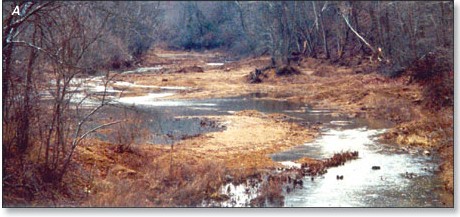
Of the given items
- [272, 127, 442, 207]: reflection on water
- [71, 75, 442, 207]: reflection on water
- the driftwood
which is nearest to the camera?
[272, 127, 442, 207]: reflection on water

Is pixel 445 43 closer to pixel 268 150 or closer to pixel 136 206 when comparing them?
pixel 268 150

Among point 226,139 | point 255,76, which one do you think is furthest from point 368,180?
point 255,76

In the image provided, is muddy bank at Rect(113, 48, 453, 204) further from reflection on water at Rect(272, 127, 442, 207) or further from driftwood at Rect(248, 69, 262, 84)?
reflection on water at Rect(272, 127, 442, 207)

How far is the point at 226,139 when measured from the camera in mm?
10234

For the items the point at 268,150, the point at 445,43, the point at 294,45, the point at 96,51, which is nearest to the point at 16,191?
the point at 96,51

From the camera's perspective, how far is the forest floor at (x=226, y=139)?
6.45 m

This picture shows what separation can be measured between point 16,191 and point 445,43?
5.25 metres

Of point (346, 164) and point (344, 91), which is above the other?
point (344, 91)

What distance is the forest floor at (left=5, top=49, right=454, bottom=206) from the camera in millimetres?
6452

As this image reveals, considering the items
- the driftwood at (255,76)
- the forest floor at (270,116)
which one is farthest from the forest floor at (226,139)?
the driftwood at (255,76)

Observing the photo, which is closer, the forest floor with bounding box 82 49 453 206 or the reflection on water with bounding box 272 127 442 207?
the reflection on water with bounding box 272 127 442 207

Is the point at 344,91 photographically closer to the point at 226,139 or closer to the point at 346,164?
the point at 226,139

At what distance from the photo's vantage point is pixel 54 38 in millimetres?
6359

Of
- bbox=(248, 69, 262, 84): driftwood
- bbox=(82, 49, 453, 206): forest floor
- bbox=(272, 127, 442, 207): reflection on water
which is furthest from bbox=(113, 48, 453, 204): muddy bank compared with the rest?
bbox=(272, 127, 442, 207): reflection on water
